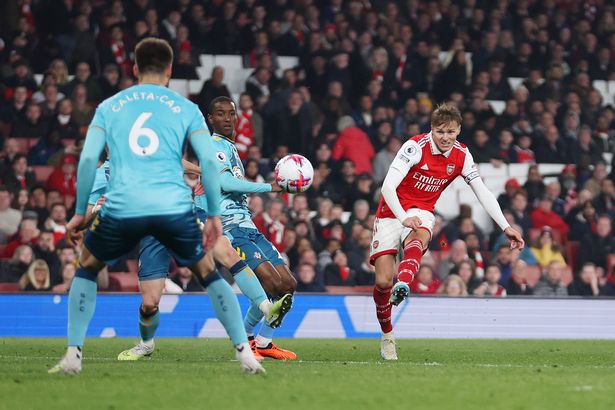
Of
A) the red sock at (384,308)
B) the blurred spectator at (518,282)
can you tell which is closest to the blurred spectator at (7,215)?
the blurred spectator at (518,282)

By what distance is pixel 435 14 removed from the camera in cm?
2519

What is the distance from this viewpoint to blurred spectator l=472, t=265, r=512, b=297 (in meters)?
18.8

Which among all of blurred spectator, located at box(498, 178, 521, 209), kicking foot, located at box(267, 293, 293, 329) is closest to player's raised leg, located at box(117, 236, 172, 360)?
kicking foot, located at box(267, 293, 293, 329)

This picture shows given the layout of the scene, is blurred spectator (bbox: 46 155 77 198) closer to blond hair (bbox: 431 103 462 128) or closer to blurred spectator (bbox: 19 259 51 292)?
blurred spectator (bbox: 19 259 51 292)

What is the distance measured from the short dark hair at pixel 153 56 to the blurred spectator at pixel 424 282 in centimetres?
1086

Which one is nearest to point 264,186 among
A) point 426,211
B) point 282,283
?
point 282,283

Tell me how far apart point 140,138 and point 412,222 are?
3750 millimetres

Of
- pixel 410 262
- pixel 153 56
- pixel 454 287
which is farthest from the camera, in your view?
pixel 454 287

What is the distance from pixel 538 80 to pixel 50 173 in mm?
10229

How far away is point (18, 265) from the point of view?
17484mm

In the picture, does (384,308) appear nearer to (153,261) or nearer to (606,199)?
(153,261)

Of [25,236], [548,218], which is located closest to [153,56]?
[25,236]

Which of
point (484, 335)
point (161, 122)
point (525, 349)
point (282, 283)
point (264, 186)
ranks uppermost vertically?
point (161, 122)

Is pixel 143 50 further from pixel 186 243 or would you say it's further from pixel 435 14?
pixel 435 14
